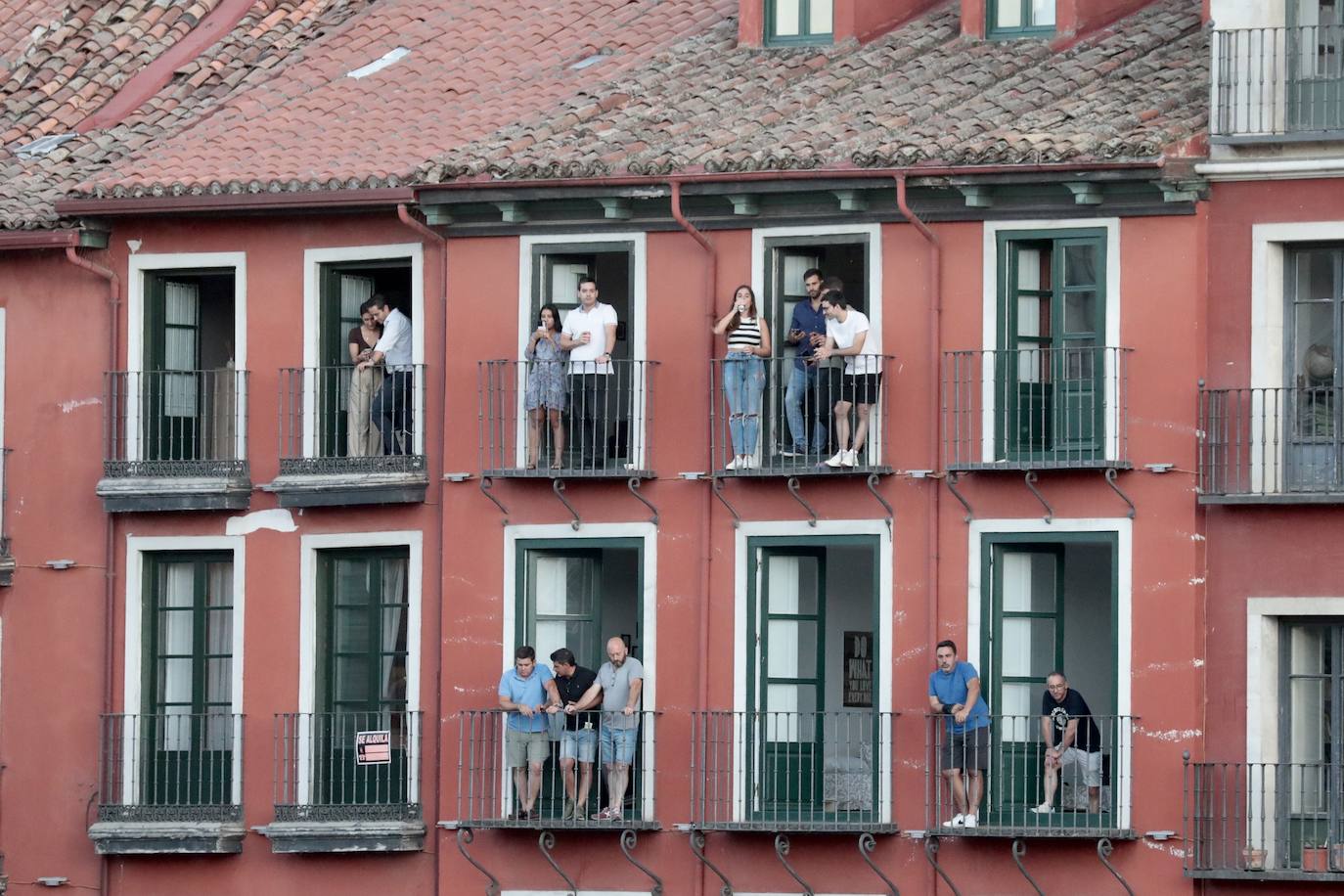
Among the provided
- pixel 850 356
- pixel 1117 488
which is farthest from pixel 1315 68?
pixel 850 356

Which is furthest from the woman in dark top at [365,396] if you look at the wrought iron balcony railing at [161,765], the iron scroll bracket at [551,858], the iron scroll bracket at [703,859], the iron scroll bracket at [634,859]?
the iron scroll bracket at [703,859]

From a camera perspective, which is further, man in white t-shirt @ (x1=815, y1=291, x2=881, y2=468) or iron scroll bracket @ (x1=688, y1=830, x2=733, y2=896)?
iron scroll bracket @ (x1=688, y1=830, x2=733, y2=896)

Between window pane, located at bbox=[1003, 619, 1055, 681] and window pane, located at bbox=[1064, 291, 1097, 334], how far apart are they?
317cm

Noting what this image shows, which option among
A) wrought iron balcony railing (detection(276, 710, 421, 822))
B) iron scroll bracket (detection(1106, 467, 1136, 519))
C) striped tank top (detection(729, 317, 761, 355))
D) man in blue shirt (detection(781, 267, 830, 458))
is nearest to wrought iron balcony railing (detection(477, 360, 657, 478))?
striped tank top (detection(729, 317, 761, 355))

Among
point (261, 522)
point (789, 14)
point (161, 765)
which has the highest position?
point (789, 14)

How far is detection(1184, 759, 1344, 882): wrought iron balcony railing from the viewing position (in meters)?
41.5

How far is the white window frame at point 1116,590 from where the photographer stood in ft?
137

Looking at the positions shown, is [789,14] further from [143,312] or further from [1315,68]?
[143,312]

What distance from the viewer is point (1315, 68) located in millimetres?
42375

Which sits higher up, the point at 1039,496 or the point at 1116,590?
the point at 1039,496

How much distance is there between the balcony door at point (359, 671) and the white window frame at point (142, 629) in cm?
93

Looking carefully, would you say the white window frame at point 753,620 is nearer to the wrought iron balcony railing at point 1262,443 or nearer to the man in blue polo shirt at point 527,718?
the man in blue polo shirt at point 527,718

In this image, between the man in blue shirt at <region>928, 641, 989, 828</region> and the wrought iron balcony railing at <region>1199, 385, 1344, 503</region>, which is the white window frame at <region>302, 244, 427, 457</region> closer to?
the man in blue shirt at <region>928, 641, 989, 828</region>

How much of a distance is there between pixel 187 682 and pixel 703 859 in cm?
694
